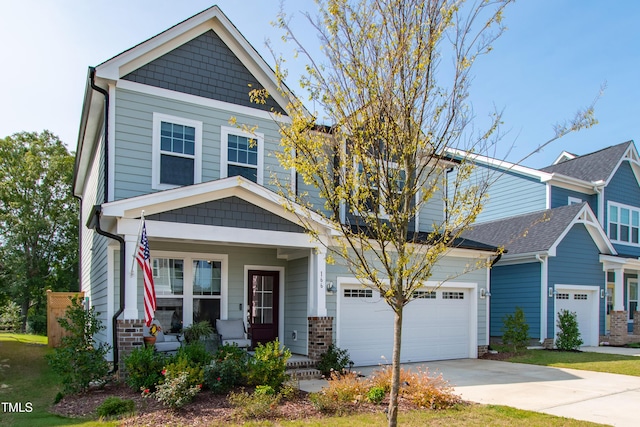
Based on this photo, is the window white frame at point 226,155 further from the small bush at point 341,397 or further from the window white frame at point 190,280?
the small bush at point 341,397

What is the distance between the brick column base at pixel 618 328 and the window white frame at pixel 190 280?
15.0 metres

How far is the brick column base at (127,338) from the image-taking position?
30.1 feet

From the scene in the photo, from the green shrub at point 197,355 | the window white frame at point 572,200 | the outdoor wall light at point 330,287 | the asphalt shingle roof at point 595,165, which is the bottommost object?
the green shrub at point 197,355

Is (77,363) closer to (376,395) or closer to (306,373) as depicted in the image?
(306,373)

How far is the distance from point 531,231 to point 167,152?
1320 centimetres

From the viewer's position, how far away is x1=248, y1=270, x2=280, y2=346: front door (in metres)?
12.9

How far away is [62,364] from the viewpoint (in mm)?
8320

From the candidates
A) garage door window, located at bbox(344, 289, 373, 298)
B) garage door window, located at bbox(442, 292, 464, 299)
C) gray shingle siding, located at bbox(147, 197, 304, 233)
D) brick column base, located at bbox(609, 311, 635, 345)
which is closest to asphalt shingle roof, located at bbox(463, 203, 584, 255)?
garage door window, located at bbox(442, 292, 464, 299)

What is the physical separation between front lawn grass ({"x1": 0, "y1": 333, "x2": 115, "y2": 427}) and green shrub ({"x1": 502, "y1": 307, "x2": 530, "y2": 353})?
1199cm

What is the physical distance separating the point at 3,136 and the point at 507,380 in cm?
2954

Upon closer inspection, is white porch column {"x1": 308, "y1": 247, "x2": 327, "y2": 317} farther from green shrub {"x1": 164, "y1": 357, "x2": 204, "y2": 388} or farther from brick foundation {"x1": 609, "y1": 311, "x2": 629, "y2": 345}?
brick foundation {"x1": 609, "y1": 311, "x2": 629, "y2": 345}

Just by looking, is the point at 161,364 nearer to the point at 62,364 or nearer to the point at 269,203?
the point at 62,364

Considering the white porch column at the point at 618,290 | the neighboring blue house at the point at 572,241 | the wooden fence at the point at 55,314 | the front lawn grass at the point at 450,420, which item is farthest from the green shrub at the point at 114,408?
the white porch column at the point at 618,290

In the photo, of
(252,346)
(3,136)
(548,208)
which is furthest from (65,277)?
(548,208)
